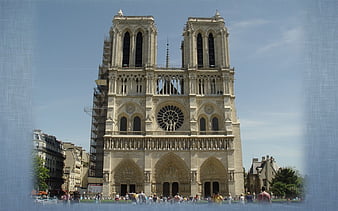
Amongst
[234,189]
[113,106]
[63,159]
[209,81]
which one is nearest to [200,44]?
[209,81]

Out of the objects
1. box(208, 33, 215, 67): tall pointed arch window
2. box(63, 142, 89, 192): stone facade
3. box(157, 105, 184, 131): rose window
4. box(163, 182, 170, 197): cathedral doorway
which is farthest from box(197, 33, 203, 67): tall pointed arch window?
box(63, 142, 89, 192): stone facade

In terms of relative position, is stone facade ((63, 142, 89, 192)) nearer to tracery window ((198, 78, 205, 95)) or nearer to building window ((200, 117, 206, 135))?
building window ((200, 117, 206, 135))

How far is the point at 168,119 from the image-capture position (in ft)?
121

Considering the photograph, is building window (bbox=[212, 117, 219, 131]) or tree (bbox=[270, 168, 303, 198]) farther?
building window (bbox=[212, 117, 219, 131])

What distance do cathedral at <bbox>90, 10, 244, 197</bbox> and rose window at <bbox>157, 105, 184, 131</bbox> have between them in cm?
12

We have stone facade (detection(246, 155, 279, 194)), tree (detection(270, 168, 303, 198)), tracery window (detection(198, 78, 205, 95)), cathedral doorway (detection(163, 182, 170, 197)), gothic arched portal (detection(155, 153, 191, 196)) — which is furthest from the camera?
stone facade (detection(246, 155, 279, 194))

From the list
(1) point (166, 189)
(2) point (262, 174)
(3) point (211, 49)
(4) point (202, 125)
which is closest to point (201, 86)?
(4) point (202, 125)

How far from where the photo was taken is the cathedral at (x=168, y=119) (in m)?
34.2

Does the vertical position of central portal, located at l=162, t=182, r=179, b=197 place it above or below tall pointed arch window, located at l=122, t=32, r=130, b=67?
below

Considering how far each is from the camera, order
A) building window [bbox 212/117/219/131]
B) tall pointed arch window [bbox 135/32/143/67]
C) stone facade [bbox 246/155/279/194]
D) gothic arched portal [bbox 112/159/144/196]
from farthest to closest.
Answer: stone facade [bbox 246/155/279/194] < tall pointed arch window [bbox 135/32/143/67] < building window [bbox 212/117/219/131] < gothic arched portal [bbox 112/159/144/196]

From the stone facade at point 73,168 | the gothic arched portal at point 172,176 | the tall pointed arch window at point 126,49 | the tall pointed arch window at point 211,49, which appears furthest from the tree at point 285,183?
the stone facade at point 73,168

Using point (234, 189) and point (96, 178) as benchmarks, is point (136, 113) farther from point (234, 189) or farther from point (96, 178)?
point (234, 189)

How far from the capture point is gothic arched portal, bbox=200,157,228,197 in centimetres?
3466

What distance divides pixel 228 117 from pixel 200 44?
429 inches
